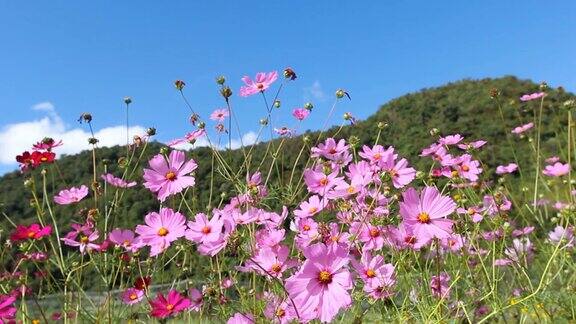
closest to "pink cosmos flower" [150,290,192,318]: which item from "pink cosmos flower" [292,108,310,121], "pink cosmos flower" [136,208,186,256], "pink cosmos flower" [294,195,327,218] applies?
"pink cosmos flower" [136,208,186,256]

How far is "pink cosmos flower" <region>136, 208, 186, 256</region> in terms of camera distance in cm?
184

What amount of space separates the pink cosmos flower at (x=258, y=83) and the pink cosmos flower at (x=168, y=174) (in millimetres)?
551

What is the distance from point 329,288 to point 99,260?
1257 millimetres

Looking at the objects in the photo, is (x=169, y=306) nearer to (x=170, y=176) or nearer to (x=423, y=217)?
(x=170, y=176)

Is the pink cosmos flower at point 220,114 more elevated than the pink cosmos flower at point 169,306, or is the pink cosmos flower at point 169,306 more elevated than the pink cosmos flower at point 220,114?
the pink cosmos flower at point 220,114

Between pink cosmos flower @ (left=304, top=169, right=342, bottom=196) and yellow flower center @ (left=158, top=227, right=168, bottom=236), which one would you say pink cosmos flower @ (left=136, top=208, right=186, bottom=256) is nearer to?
yellow flower center @ (left=158, top=227, right=168, bottom=236)

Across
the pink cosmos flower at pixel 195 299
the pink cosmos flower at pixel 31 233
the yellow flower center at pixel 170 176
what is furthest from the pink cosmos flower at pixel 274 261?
the pink cosmos flower at pixel 31 233

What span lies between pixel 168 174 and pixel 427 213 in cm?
87

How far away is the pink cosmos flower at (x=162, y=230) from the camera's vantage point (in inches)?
72.4

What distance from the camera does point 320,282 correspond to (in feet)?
4.58

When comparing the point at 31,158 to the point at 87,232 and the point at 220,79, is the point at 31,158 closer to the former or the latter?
the point at 87,232

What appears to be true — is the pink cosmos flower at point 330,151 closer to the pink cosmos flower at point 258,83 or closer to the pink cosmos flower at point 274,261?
the pink cosmos flower at point 258,83

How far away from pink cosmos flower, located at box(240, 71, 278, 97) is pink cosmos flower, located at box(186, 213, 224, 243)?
82cm

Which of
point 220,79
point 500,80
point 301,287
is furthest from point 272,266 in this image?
point 500,80
